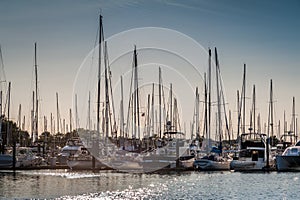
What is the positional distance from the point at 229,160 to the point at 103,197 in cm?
3901

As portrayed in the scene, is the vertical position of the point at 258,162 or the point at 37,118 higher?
the point at 37,118

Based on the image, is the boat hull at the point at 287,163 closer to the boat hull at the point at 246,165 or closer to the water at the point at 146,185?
the water at the point at 146,185

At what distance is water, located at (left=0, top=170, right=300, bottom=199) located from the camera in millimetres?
51906

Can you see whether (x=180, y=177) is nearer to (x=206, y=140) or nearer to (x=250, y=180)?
(x=250, y=180)

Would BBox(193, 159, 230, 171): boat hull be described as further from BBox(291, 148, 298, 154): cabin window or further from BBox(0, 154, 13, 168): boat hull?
BBox(0, 154, 13, 168): boat hull

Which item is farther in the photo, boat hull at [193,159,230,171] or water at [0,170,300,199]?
boat hull at [193,159,230,171]

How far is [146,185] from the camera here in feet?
201

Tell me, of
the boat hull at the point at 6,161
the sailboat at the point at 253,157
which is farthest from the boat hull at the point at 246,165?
the boat hull at the point at 6,161

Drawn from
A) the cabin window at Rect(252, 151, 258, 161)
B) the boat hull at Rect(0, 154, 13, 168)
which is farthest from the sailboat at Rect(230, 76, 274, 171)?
the boat hull at Rect(0, 154, 13, 168)

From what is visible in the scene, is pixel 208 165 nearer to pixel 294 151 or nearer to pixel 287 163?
pixel 287 163

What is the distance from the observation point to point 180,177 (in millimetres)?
71375

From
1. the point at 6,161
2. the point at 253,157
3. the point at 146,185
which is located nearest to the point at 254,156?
the point at 253,157

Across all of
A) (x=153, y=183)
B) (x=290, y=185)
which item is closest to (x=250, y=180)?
(x=290, y=185)

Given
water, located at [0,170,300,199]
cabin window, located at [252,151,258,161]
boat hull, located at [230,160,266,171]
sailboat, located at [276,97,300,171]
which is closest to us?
water, located at [0,170,300,199]
